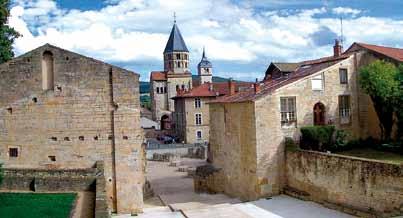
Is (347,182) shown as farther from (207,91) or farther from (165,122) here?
(165,122)

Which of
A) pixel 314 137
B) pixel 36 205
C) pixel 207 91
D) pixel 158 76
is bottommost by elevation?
pixel 36 205

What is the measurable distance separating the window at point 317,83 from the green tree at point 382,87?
92.5 inches

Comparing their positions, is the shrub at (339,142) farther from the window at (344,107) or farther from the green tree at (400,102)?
the green tree at (400,102)

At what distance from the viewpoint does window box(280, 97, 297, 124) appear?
89.8 feet

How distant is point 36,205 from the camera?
1733cm

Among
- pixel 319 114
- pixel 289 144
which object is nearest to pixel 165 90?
pixel 319 114

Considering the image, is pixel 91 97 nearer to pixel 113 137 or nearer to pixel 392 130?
pixel 113 137

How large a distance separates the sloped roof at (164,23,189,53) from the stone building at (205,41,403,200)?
78713 mm

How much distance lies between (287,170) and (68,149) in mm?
11670

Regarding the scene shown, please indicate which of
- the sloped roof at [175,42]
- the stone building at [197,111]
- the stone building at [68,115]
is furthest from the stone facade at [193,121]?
the stone building at [68,115]

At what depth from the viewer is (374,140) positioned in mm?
30078

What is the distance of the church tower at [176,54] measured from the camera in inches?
4291

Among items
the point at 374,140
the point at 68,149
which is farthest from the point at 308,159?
the point at 68,149

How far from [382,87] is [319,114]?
3843 mm
